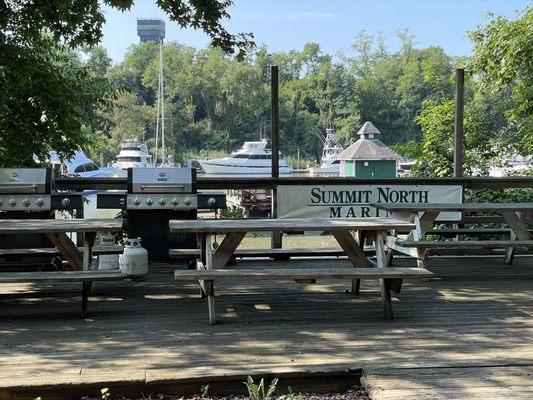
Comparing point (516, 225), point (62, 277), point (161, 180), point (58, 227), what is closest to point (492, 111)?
point (516, 225)

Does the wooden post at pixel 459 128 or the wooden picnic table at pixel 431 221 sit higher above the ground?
the wooden post at pixel 459 128

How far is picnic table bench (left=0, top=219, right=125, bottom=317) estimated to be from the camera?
428 centimetres

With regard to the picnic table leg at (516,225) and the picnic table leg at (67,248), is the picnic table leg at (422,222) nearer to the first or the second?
the picnic table leg at (516,225)

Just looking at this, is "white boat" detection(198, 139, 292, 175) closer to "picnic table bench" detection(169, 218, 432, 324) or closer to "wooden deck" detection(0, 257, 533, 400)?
"wooden deck" detection(0, 257, 533, 400)

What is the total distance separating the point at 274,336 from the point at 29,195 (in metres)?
3.42

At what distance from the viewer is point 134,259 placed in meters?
5.88

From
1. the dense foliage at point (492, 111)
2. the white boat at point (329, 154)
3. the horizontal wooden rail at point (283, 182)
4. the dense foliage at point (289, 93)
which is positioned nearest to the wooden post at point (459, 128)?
the horizontal wooden rail at point (283, 182)

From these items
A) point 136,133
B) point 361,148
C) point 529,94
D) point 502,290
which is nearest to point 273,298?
point 502,290

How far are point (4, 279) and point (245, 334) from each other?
1.71 m

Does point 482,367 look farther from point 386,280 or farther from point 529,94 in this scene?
point 529,94

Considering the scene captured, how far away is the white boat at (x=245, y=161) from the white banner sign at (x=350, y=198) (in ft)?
105

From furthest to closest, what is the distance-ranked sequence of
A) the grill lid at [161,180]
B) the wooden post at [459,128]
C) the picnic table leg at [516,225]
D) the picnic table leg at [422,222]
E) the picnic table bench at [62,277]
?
the wooden post at [459,128]
the grill lid at [161,180]
the picnic table leg at [516,225]
the picnic table leg at [422,222]
the picnic table bench at [62,277]

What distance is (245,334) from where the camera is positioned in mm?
4145

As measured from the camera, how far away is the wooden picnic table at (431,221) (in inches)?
231
